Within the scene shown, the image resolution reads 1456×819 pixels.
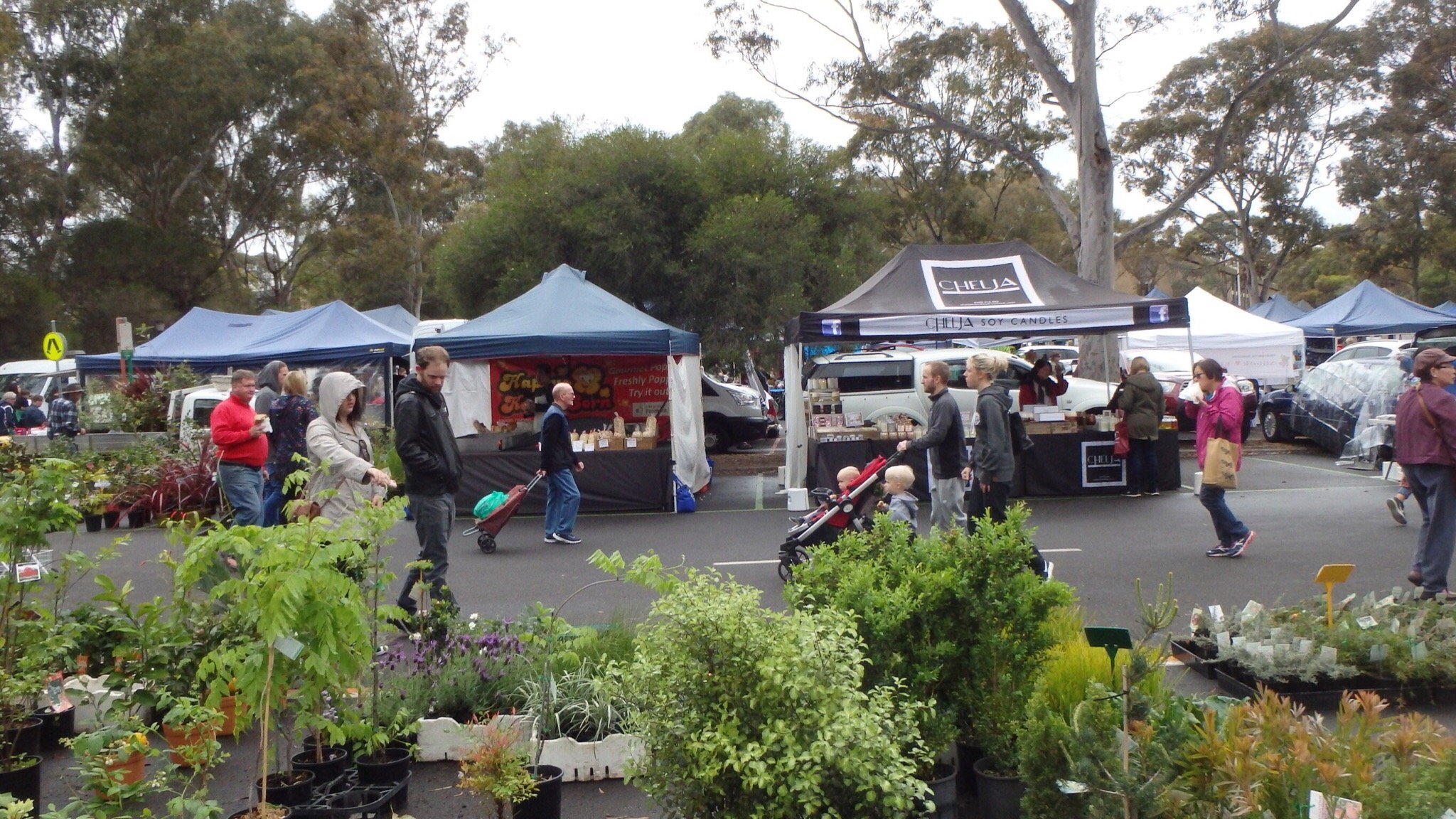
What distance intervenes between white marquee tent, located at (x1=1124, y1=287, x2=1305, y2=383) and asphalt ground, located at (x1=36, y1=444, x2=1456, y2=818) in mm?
6899

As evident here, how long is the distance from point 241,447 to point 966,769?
277 inches

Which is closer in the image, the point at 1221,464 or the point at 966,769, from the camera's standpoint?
the point at 966,769

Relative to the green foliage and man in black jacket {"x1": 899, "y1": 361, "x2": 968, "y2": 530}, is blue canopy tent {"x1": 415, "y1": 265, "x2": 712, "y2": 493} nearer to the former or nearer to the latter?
man in black jacket {"x1": 899, "y1": 361, "x2": 968, "y2": 530}

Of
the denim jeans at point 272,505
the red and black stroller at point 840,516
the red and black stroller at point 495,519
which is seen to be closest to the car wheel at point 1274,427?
the red and black stroller at point 840,516

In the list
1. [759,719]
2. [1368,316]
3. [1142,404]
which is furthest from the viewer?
[1368,316]

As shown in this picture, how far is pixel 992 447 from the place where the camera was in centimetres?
815

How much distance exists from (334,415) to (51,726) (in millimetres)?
2495

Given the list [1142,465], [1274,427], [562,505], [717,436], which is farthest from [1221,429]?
[717,436]

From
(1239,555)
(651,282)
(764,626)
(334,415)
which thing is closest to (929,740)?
(764,626)

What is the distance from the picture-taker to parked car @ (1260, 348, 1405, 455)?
56.5 feet

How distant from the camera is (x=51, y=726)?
213 inches

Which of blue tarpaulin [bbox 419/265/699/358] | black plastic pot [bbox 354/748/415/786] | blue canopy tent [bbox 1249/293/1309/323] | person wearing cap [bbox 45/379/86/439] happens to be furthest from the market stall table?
blue canopy tent [bbox 1249/293/1309/323]

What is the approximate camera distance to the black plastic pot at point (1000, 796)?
13.4 feet

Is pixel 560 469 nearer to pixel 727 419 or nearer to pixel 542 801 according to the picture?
pixel 542 801
